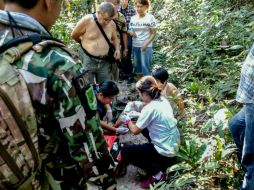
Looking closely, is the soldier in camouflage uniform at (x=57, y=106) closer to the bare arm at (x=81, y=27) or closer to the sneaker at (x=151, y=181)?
the sneaker at (x=151, y=181)

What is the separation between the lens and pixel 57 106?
1.24m

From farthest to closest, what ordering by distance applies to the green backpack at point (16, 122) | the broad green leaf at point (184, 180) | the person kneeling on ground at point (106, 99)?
1. the person kneeling on ground at point (106, 99)
2. the broad green leaf at point (184, 180)
3. the green backpack at point (16, 122)

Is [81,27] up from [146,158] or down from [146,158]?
up

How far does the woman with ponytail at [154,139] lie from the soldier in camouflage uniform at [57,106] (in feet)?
8.59

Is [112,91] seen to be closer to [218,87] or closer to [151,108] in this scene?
[151,108]

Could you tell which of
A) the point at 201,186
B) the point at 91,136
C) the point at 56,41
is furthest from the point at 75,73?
the point at 201,186

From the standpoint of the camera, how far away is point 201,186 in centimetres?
353

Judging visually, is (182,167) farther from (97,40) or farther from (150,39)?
(150,39)

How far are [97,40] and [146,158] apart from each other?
81.5 inches

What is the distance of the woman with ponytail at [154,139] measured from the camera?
13.2 feet

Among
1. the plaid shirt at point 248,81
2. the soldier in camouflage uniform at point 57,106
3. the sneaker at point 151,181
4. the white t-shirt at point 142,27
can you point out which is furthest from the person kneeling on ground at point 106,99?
the soldier in camouflage uniform at point 57,106

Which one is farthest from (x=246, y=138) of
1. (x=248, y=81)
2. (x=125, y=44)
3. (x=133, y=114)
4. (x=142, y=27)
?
(x=125, y=44)

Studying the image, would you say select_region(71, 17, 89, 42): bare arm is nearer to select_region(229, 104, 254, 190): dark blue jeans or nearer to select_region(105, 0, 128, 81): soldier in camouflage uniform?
select_region(105, 0, 128, 81): soldier in camouflage uniform

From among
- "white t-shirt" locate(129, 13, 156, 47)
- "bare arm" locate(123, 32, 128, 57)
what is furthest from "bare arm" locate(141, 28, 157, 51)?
"bare arm" locate(123, 32, 128, 57)
